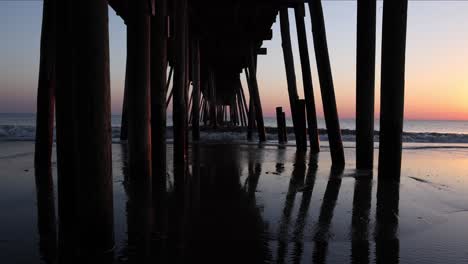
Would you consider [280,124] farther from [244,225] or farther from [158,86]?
[244,225]

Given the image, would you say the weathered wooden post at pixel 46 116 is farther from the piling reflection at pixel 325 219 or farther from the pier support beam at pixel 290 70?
the pier support beam at pixel 290 70

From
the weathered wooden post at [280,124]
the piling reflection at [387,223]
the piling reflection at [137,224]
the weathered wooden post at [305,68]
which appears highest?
the weathered wooden post at [305,68]

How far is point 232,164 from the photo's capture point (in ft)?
21.0

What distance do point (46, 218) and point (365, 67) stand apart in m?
4.19

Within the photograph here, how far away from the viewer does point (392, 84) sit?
14.8 feet

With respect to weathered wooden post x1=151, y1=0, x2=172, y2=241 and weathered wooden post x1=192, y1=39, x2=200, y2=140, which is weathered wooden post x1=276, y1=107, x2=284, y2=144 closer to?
weathered wooden post x1=192, y1=39, x2=200, y2=140

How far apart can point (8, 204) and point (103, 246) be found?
1.61 m

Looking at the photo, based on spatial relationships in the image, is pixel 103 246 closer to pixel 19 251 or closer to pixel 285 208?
pixel 19 251

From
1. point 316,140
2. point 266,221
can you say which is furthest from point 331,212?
point 316,140

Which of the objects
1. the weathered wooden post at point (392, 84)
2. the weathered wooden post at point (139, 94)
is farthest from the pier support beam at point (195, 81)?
the weathered wooden post at point (392, 84)

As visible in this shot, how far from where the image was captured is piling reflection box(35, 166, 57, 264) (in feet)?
Answer: 6.98

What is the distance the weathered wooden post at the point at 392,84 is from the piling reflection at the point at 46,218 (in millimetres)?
3586

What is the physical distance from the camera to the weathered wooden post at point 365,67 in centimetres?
523

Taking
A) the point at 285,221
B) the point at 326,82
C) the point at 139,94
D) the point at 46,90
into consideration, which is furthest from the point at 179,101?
the point at 285,221
